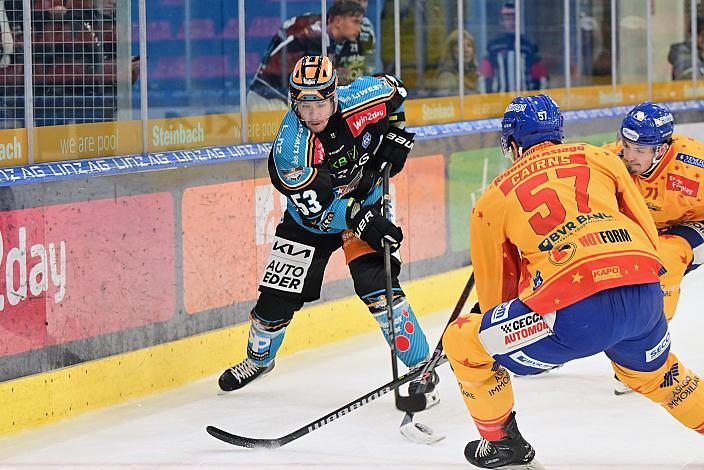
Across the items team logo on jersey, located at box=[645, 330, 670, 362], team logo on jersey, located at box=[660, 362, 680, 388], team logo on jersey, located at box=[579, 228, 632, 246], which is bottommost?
team logo on jersey, located at box=[660, 362, 680, 388]

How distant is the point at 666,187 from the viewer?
15.6ft

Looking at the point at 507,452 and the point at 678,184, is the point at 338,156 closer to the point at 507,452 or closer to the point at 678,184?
the point at 678,184

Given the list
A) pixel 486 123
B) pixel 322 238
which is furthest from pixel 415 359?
pixel 486 123

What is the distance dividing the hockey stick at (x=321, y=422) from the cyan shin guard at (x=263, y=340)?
2.53ft

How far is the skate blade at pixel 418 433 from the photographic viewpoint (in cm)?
437

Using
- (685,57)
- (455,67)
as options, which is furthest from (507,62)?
(685,57)

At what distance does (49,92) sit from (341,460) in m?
1.85

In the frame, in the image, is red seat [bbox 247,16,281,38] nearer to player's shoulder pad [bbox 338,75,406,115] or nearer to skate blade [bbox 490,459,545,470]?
player's shoulder pad [bbox 338,75,406,115]

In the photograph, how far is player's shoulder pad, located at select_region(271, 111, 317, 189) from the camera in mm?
4594

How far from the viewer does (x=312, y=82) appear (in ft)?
15.1

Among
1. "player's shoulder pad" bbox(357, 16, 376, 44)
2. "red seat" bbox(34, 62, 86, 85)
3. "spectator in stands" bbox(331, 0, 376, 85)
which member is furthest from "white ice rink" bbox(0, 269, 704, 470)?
"player's shoulder pad" bbox(357, 16, 376, 44)

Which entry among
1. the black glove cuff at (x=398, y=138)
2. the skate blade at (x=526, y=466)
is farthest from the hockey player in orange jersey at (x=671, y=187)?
the skate blade at (x=526, y=466)

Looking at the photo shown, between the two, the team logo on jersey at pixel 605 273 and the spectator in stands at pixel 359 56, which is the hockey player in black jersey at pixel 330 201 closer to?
the team logo on jersey at pixel 605 273

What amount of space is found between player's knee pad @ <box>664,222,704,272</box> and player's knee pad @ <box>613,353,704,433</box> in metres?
1.20
